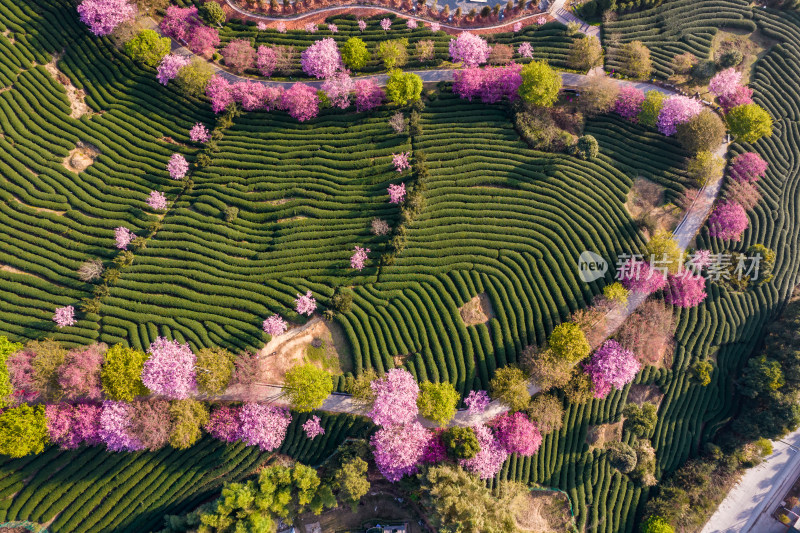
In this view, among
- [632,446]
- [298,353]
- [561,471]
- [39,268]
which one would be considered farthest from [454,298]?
[39,268]

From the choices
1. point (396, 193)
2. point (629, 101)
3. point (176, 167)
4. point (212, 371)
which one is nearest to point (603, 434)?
point (396, 193)

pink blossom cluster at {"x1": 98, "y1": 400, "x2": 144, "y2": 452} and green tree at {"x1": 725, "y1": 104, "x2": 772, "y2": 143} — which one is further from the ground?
green tree at {"x1": 725, "y1": 104, "x2": 772, "y2": 143}

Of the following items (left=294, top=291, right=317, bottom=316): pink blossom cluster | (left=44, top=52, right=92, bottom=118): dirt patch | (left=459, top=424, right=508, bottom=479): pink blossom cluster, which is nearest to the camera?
(left=459, top=424, right=508, bottom=479): pink blossom cluster

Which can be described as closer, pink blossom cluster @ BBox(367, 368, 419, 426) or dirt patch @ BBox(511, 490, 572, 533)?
pink blossom cluster @ BBox(367, 368, 419, 426)

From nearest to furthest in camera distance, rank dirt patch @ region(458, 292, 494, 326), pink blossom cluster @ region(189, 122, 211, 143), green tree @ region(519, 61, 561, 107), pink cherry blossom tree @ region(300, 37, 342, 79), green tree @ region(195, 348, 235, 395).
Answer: green tree @ region(195, 348, 235, 395), dirt patch @ region(458, 292, 494, 326), green tree @ region(519, 61, 561, 107), pink blossom cluster @ region(189, 122, 211, 143), pink cherry blossom tree @ region(300, 37, 342, 79)

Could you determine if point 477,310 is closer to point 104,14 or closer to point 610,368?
point 610,368

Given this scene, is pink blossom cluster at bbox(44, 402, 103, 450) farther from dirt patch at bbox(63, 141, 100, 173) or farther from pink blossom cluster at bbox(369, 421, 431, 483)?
pink blossom cluster at bbox(369, 421, 431, 483)

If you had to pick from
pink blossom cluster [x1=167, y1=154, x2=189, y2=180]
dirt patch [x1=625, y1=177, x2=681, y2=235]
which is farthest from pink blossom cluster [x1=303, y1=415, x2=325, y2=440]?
dirt patch [x1=625, y1=177, x2=681, y2=235]

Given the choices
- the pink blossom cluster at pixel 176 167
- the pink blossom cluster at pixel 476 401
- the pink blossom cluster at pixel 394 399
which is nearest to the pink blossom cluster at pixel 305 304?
the pink blossom cluster at pixel 394 399
